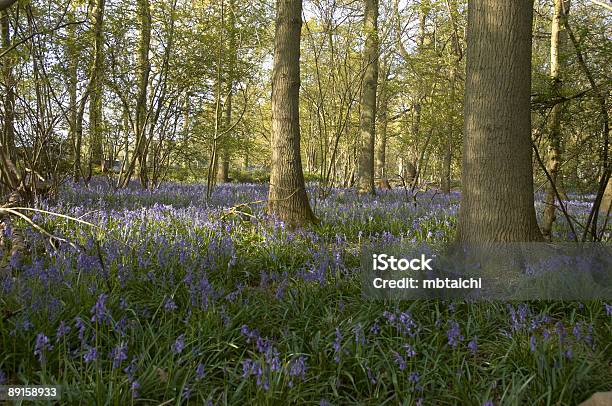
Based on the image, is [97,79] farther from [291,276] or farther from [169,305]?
[169,305]

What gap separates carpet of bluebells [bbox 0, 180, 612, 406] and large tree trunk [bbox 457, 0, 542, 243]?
0.83m

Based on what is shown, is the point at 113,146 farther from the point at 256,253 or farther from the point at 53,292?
the point at 53,292

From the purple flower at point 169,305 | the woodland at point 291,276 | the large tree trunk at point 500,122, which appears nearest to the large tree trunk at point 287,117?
the woodland at point 291,276

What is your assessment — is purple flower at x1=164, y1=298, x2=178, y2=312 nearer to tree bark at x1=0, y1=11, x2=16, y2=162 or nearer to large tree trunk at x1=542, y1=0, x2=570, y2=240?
large tree trunk at x1=542, y1=0, x2=570, y2=240

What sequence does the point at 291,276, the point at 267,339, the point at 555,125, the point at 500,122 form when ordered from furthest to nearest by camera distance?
1. the point at 555,125
2. the point at 291,276
3. the point at 500,122
4. the point at 267,339

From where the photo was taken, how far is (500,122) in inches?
147

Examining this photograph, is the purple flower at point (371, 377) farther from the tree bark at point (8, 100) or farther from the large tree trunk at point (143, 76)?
the large tree trunk at point (143, 76)

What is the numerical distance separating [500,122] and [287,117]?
310 cm

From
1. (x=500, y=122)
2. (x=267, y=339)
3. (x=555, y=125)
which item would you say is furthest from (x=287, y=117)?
(x=267, y=339)

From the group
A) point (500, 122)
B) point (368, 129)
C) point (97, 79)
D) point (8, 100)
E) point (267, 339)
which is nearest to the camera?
point (267, 339)

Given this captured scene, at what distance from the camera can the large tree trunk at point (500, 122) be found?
3.73m

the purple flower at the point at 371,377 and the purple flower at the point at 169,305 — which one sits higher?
the purple flower at the point at 169,305

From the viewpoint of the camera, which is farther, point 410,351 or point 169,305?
point 169,305

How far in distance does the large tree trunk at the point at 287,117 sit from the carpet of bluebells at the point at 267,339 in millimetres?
1572
